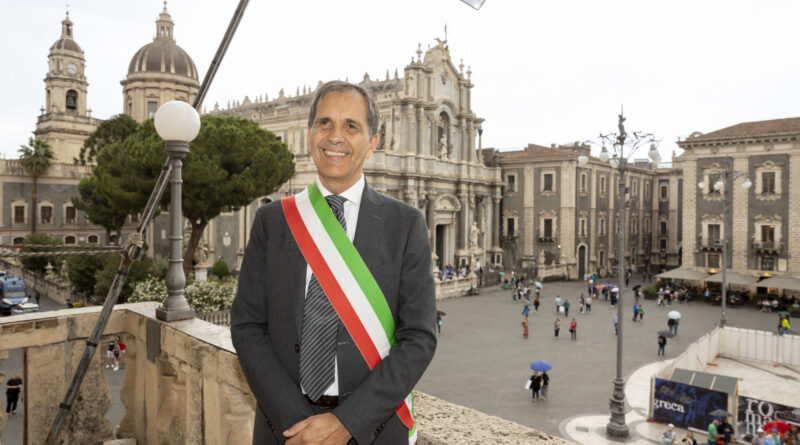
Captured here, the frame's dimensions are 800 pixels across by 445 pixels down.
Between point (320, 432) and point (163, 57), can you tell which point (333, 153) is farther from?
point (163, 57)

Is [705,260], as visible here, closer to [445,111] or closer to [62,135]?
[445,111]

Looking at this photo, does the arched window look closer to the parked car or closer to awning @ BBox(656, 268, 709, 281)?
the parked car

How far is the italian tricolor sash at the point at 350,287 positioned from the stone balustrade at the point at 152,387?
118cm

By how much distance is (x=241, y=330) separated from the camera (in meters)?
1.89

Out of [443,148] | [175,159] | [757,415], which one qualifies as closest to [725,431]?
[757,415]

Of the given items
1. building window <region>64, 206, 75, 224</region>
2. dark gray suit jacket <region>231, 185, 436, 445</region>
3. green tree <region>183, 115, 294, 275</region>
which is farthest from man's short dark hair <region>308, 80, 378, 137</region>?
building window <region>64, 206, 75, 224</region>

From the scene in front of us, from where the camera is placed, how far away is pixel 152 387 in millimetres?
3998

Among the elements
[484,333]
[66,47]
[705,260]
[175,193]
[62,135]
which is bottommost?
[484,333]

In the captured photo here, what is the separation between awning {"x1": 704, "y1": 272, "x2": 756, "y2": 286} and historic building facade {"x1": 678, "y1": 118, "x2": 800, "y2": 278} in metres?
1.00

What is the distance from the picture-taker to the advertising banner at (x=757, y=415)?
37.0 feet

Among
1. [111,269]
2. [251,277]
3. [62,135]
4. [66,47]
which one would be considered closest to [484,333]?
[111,269]

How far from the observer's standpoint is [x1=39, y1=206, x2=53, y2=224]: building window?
123ft

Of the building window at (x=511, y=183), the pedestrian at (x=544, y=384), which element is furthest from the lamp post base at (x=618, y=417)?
the building window at (x=511, y=183)

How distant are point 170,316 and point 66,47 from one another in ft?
167
